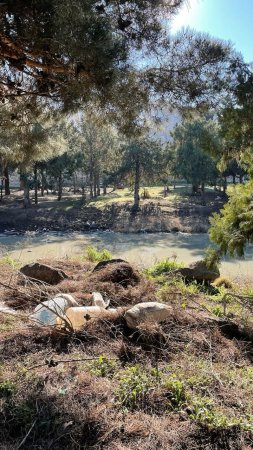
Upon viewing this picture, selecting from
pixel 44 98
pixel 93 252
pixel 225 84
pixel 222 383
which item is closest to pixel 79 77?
pixel 44 98

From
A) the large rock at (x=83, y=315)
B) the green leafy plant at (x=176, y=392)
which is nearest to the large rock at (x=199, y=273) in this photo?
the large rock at (x=83, y=315)

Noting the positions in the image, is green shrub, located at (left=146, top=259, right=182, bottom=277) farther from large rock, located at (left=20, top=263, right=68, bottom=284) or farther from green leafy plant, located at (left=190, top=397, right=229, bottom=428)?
green leafy plant, located at (left=190, top=397, right=229, bottom=428)

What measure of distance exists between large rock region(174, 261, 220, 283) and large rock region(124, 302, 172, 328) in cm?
260

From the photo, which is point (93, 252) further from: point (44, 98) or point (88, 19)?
point (88, 19)

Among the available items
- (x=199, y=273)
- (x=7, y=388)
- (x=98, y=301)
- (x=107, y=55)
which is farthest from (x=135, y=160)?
(x=7, y=388)

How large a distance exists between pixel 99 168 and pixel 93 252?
66.5ft

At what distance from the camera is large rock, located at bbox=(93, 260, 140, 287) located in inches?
203

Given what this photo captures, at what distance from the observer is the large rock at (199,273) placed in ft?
20.7

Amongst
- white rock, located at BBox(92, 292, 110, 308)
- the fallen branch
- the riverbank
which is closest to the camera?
the fallen branch

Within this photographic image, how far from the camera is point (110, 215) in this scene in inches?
923

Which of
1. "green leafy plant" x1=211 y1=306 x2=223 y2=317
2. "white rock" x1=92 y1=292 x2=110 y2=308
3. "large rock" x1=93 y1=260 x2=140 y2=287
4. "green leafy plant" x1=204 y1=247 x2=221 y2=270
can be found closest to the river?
"green leafy plant" x1=204 y1=247 x2=221 y2=270

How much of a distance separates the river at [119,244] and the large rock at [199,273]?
5.76 m

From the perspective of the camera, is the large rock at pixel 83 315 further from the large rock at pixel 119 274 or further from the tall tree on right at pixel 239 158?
the tall tree on right at pixel 239 158

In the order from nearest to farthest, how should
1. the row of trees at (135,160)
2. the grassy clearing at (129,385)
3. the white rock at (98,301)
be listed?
the grassy clearing at (129,385) → the white rock at (98,301) → the row of trees at (135,160)
